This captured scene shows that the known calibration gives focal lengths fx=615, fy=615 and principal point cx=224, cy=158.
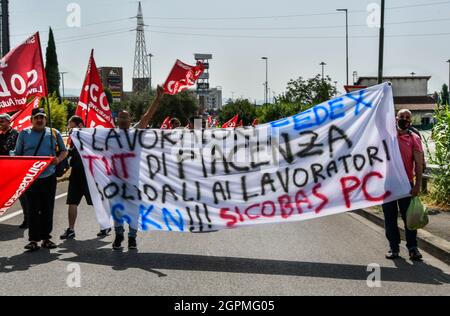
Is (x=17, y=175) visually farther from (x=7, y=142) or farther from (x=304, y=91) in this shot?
(x=304, y=91)

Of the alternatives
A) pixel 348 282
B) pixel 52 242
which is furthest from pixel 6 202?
pixel 348 282

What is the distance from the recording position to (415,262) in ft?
23.6

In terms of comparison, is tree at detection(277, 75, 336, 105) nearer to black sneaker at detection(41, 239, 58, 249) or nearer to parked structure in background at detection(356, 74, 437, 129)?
parked structure in background at detection(356, 74, 437, 129)

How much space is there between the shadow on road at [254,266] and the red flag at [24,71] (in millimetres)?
2703

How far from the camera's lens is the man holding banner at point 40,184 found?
26.1 feet

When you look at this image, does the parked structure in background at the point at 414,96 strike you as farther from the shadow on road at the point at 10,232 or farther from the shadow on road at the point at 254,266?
the shadow on road at the point at 254,266

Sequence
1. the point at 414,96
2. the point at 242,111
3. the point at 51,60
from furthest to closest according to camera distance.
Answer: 1. the point at 414,96
2. the point at 242,111
3. the point at 51,60

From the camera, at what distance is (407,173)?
740 centimetres

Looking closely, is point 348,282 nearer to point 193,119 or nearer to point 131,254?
point 131,254

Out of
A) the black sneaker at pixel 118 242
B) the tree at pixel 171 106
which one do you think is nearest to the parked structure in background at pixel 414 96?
the tree at pixel 171 106

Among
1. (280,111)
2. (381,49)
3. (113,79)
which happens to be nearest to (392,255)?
(381,49)

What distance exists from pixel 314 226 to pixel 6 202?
483 cm

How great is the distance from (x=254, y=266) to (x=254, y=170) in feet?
4.18

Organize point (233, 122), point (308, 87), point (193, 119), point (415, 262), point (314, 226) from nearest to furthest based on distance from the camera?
point (415, 262) < point (314, 226) < point (193, 119) < point (233, 122) < point (308, 87)
